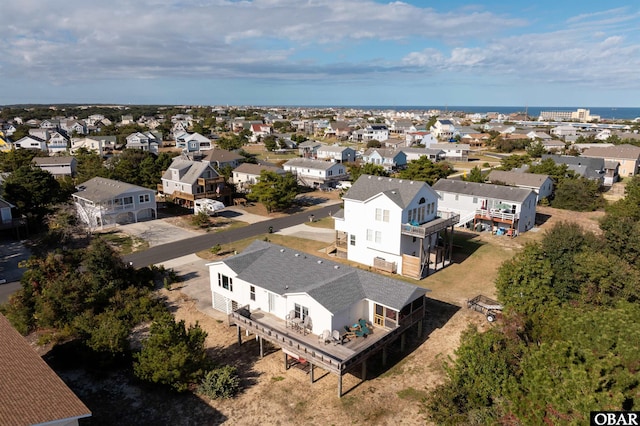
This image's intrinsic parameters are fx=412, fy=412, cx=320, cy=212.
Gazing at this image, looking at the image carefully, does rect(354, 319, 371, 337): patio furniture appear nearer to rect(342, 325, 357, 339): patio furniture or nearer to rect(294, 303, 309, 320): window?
rect(342, 325, 357, 339): patio furniture

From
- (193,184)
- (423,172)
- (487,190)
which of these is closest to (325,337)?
(487,190)

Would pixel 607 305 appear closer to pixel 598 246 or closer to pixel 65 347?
pixel 598 246

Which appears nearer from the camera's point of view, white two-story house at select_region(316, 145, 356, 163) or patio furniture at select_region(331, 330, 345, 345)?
patio furniture at select_region(331, 330, 345, 345)

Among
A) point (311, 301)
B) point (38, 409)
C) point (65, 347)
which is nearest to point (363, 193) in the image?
point (311, 301)

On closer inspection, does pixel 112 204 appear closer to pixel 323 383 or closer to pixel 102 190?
pixel 102 190

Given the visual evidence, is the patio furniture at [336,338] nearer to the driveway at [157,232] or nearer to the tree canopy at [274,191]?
the driveway at [157,232]

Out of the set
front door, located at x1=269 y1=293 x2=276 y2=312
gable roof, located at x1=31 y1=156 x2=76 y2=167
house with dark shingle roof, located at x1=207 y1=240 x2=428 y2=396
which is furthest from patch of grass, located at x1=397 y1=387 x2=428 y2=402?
gable roof, located at x1=31 y1=156 x2=76 y2=167
